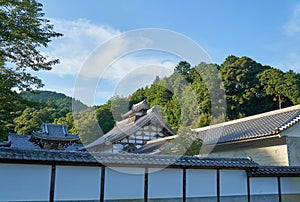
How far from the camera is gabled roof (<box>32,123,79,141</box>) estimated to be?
26784 mm

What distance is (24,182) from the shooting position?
6.78m

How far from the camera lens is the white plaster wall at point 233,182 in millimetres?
9144

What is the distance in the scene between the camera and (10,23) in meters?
10.3

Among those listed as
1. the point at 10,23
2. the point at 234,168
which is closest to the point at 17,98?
the point at 10,23

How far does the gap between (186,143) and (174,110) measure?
13261mm

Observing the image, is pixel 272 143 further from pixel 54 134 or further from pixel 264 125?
pixel 54 134

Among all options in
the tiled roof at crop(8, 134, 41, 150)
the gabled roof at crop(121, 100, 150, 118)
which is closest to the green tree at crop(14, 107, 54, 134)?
the tiled roof at crop(8, 134, 41, 150)

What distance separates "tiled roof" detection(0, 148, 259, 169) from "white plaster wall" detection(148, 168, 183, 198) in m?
0.30

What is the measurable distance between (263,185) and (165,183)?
12.0ft

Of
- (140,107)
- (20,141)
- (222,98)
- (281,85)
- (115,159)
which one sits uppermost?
(281,85)

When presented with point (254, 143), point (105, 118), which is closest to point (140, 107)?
point (105, 118)

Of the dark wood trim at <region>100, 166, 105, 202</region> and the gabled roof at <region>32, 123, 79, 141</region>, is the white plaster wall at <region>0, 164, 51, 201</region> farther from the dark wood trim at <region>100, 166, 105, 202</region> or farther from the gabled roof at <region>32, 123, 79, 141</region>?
the gabled roof at <region>32, 123, 79, 141</region>

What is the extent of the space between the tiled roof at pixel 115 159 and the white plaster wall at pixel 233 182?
33 centimetres

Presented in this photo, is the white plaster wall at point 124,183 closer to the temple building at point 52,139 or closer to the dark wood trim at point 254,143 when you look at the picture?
the dark wood trim at point 254,143
